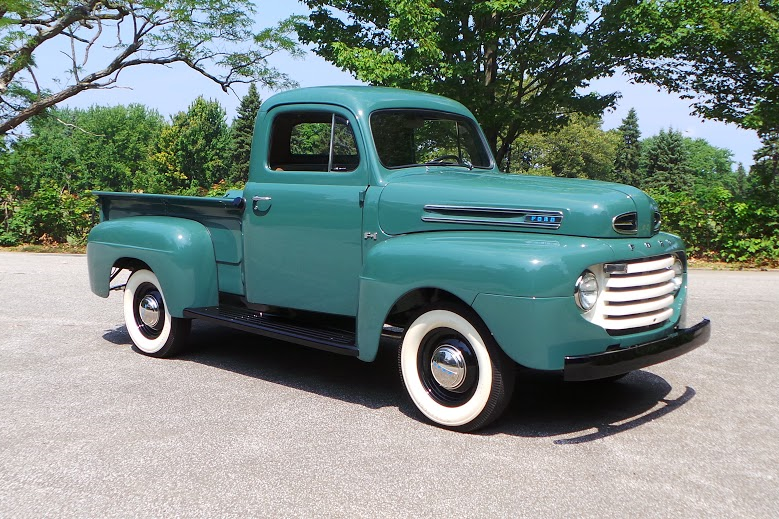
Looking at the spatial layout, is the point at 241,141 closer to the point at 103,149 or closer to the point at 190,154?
the point at 190,154

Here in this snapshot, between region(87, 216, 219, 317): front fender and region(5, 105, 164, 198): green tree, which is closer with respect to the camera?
region(87, 216, 219, 317): front fender

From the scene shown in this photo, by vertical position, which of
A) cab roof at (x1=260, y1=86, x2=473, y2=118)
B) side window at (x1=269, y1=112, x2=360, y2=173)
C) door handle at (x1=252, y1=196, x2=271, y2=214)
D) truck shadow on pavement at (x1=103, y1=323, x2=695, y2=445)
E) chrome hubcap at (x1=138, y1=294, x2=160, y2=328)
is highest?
cab roof at (x1=260, y1=86, x2=473, y2=118)

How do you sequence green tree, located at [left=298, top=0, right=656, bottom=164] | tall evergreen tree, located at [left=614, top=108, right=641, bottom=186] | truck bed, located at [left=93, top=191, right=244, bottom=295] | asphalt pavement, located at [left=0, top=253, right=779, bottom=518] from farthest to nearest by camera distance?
tall evergreen tree, located at [left=614, top=108, right=641, bottom=186]
green tree, located at [left=298, top=0, right=656, bottom=164]
truck bed, located at [left=93, top=191, right=244, bottom=295]
asphalt pavement, located at [left=0, top=253, right=779, bottom=518]

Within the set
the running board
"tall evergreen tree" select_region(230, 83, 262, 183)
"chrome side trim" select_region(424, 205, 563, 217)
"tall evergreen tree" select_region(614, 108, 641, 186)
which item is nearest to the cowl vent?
"chrome side trim" select_region(424, 205, 563, 217)

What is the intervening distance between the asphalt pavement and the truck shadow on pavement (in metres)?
0.02

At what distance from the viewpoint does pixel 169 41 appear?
2536 cm

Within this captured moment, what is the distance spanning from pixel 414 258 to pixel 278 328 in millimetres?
1342

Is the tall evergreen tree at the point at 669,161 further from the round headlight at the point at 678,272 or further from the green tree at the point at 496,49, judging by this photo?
the round headlight at the point at 678,272

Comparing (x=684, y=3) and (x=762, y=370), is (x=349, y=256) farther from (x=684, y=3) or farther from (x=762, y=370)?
(x=684, y=3)

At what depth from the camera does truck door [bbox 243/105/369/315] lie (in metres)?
4.98

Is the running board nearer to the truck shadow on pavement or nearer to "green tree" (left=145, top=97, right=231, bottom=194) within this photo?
the truck shadow on pavement

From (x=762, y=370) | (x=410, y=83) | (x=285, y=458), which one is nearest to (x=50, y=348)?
(x=285, y=458)

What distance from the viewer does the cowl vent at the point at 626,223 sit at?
4191 millimetres

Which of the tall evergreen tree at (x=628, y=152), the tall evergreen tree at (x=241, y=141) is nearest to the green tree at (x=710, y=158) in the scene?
the tall evergreen tree at (x=628, y=152)
